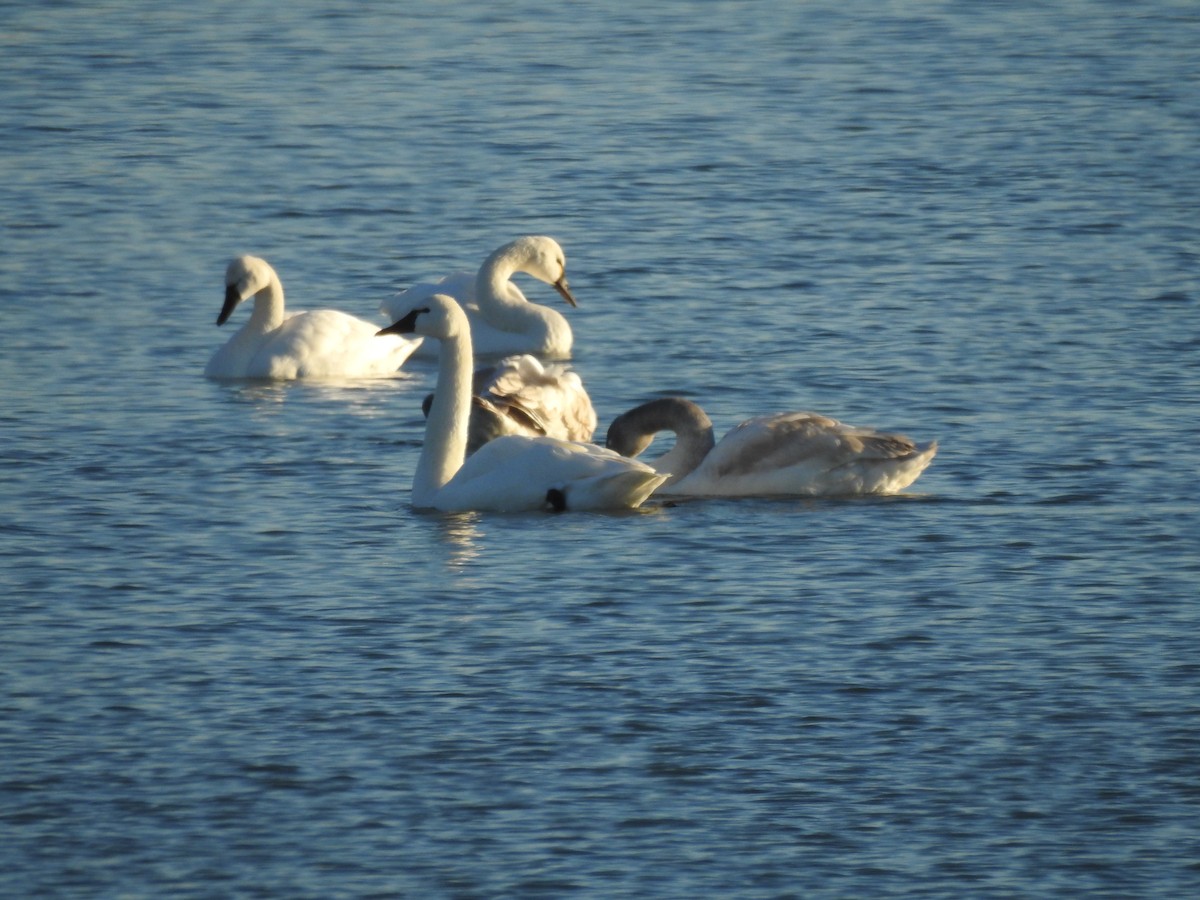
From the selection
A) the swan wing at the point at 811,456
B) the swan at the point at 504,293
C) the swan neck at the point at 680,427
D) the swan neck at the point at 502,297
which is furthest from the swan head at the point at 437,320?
the swan neck at the point at 502,297

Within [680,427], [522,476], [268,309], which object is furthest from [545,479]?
[268,309]

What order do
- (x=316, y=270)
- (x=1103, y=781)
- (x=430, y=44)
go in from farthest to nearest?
1. (x=430, y=44)
2. (x=316, y=270)
3. (x=1103, y=781)

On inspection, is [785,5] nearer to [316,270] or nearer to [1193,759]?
[316,270]

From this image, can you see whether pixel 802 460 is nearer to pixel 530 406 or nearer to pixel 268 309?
pixel 530 406

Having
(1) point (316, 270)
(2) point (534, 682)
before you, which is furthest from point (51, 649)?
(1) point (316, 270)

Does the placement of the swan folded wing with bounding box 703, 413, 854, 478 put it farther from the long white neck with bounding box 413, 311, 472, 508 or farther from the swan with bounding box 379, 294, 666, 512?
the long white neck with bounding box 413, 311, 472, 508

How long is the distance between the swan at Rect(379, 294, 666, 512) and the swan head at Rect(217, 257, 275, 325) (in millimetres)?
3929

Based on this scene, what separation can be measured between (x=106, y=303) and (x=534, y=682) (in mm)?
7919

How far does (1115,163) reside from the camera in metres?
20.3

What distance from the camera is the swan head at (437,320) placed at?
12086 mm

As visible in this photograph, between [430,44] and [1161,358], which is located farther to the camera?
[430,44]

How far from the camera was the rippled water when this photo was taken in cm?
770

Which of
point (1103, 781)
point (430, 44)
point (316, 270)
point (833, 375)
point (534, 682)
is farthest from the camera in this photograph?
point (430, 44)

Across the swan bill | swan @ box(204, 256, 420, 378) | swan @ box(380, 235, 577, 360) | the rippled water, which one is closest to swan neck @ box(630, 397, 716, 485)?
the rippled water
